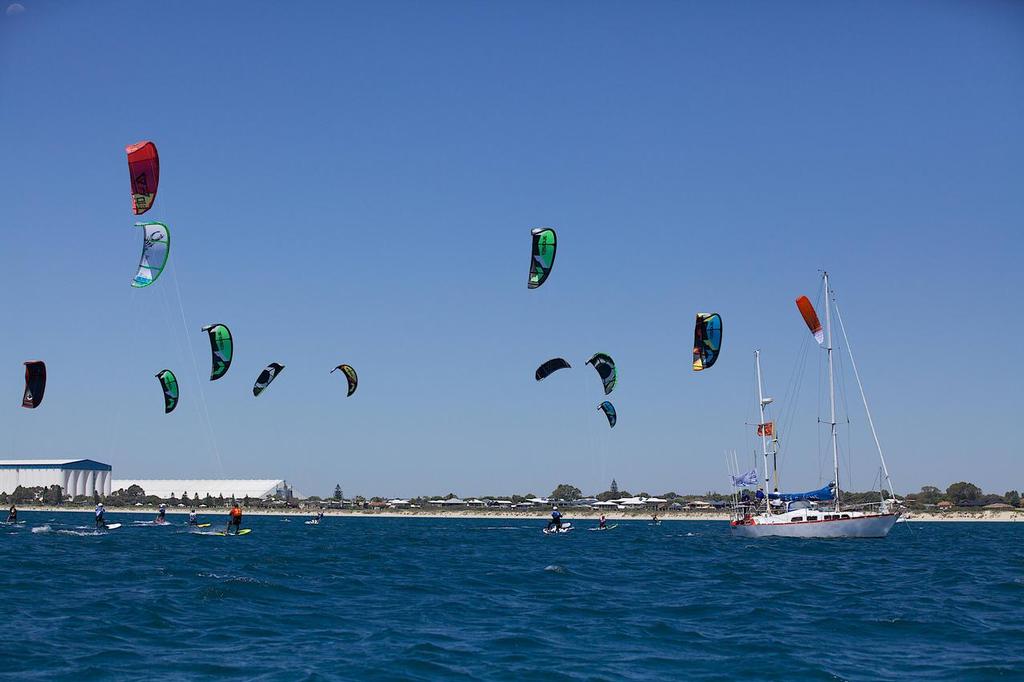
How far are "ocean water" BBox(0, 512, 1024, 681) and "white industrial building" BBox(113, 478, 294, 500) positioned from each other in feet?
356

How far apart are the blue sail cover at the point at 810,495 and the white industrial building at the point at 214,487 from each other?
97963 millimetres

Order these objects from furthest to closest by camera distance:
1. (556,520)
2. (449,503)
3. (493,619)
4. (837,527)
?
(449,503) < (556,520) < (837,527) < (493,619)

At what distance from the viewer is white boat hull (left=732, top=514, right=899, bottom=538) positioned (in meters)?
46.0

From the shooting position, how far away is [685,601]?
20.0 meters

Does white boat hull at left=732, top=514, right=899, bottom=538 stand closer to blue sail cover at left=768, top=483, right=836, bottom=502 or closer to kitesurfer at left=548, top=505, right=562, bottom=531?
blue sail cover at left=768, top=483, right=836, bottom=502

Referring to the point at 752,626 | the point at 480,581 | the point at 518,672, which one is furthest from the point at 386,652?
the point at 480,581

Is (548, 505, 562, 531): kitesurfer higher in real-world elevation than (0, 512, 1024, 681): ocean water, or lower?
higher

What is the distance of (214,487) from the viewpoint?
450ft

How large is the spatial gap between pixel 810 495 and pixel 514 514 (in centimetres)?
8462

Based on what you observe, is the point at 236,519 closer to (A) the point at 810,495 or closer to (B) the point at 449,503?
(A) the point at 810,495

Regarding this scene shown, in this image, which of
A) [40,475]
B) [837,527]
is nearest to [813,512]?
[837,527]

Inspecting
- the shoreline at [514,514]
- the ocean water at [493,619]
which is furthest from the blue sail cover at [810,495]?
the shoreline at [514,514]

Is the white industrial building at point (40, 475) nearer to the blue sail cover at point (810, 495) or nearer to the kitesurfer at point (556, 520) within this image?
the kitesurfer at point (556, 520)

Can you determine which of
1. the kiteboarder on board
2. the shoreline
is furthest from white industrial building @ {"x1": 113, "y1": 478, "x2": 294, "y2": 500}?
the kiteboarder on board
